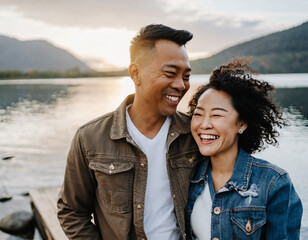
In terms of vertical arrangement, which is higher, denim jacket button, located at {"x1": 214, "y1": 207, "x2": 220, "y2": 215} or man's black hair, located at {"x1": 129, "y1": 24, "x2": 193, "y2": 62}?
man's black hair, located at {"x1": 129, "y1": 24, "x2": 193, "y2": 62}

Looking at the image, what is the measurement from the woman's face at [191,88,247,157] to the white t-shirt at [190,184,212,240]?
0.35 m

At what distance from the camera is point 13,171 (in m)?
9.62

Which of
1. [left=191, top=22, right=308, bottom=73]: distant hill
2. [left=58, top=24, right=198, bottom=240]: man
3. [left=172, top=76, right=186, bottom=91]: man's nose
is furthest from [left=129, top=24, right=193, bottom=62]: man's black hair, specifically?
[left=191, top=22, right=308, bottom=73]: distant hill

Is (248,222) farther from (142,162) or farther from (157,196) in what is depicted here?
(142,162)

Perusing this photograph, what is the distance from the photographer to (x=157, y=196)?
7.40 feet

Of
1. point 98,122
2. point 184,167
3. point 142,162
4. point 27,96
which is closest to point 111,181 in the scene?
point 142,162

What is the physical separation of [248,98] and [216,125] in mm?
393

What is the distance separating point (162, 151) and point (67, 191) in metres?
0.82

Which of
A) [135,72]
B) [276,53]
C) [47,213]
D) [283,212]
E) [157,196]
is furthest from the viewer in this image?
[276,53]

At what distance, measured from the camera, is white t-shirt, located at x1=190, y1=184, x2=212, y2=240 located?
7.30 ft

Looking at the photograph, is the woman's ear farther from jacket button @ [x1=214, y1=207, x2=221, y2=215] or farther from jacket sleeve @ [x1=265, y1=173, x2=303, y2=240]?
jacket button @ [x1=214, y1=207, x2=221, y2=215]

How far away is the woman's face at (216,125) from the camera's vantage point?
2.20 m

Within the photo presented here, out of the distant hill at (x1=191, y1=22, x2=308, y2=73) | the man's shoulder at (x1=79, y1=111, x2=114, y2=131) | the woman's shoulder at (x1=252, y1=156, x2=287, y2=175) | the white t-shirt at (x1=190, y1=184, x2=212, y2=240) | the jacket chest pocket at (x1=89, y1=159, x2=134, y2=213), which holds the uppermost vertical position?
the distant hill at (x1=191, y1=22, x2=308, y2=73)

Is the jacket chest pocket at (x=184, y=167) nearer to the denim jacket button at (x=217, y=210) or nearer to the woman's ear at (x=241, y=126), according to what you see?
the denim jacket button at (x=217, y=210)
